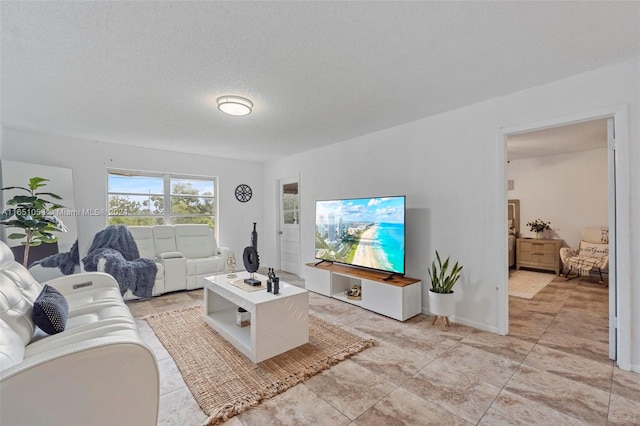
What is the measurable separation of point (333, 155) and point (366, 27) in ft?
9.31

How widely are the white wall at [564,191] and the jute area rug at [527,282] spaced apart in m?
0.89

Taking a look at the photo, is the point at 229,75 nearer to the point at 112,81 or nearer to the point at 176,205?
the point at 112,81

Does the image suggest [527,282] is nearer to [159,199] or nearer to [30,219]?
[159,199]

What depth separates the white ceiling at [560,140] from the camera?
3.82m

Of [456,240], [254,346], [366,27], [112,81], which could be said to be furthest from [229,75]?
[456,240]

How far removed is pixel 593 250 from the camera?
15.4 ft

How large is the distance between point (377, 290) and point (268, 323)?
147cm

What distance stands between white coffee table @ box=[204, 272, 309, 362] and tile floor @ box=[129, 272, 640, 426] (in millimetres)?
436

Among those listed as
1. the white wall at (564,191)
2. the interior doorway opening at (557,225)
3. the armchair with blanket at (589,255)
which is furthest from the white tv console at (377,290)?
the white wall at (564,191)

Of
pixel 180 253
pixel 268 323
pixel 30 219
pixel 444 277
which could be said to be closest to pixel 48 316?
pixel 268 323

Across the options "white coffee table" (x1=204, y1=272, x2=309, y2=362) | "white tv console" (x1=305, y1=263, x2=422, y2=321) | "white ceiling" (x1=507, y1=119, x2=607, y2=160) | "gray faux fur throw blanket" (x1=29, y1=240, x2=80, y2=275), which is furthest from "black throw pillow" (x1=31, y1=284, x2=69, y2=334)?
"white ceiling" (x1=507, y1=119, x2=607, y2=160)

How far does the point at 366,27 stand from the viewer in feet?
5.54

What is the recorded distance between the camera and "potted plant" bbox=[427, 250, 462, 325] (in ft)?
9.32

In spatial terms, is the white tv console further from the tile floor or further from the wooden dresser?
the wooden dresser
